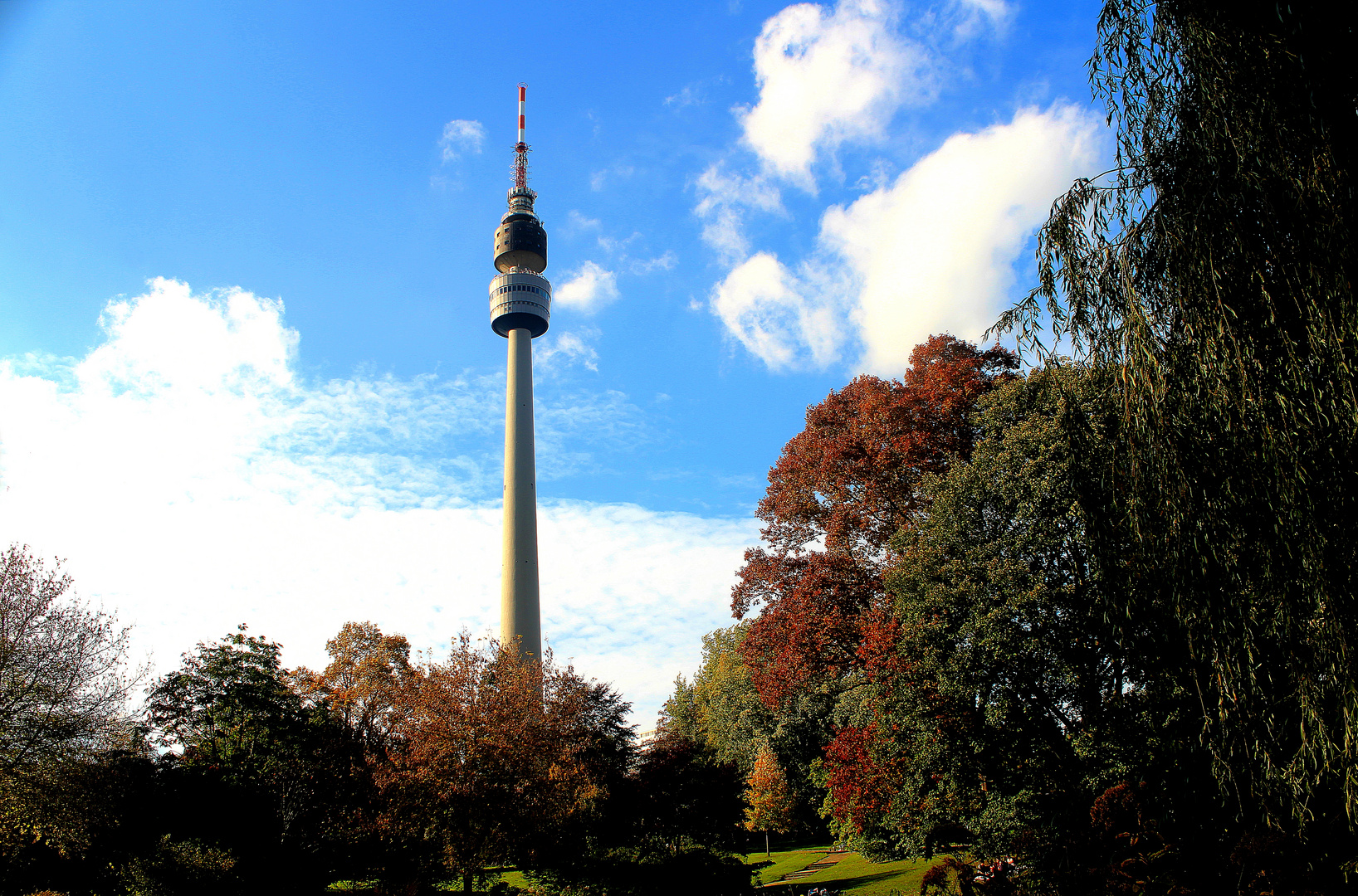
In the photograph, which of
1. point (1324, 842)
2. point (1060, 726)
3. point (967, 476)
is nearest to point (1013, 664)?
point (1060, 726)

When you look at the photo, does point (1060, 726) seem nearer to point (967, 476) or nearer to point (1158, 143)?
point (967, 476)

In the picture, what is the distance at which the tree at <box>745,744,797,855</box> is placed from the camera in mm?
40031

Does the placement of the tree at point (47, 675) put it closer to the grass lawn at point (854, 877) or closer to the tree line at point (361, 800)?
the tree line at point (361, 800)

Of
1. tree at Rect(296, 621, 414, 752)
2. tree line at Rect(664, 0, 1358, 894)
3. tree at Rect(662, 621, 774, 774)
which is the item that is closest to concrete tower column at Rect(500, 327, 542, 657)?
tree at Rect(662, 621, 774, 774)

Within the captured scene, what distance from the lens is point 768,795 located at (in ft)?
131

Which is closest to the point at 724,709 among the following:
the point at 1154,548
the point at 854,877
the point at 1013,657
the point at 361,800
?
the point at 854,877

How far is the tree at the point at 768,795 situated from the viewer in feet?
131

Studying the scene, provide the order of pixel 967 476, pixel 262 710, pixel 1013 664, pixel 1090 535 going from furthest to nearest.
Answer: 1. pixel 262 710
2. pixel 967 476
3. pixel 1013 664
4. pixel 1090 535

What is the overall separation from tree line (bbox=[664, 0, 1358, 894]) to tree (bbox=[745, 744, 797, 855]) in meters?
18.0

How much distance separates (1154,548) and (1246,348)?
2376 millimetres

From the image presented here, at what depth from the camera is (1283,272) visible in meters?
7.50

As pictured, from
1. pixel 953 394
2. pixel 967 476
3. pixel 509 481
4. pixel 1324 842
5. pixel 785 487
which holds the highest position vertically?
pixel 509 481

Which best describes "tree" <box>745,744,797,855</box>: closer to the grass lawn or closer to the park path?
the grass lawn

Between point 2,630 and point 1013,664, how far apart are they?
85.2ft
